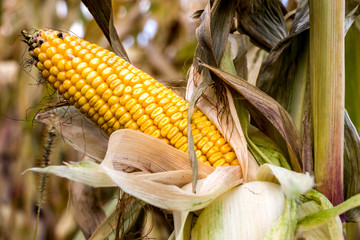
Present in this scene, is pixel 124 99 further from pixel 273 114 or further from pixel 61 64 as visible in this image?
pixel 273 114

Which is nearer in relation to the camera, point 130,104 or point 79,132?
point 130,104

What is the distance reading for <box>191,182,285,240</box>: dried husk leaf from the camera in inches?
27.3

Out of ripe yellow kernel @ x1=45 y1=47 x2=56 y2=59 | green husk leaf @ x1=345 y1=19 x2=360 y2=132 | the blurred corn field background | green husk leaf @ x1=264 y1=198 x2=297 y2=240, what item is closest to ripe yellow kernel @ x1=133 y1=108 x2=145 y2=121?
ripe yellow kernel @ x1=45 y1=47 x2=56 y2=59

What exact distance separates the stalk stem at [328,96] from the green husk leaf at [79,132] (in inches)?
19.2

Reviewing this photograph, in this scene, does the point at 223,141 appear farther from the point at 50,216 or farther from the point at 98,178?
the point at 50,216

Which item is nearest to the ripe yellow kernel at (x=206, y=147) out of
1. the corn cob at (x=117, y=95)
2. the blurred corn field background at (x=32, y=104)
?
the corn cob at (x=117, y=95)

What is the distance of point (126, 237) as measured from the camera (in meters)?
0.98

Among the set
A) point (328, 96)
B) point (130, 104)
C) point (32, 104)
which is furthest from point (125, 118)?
point (32, 104)

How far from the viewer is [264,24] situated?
1076mm

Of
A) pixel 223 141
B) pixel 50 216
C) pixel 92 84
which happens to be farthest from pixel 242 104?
pixel 50 216

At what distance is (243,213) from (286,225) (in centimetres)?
8

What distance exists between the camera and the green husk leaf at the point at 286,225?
0.66 meters

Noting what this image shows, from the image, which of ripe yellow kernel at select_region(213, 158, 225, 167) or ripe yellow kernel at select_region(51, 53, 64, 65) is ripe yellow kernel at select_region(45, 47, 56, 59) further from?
ripe yellow kernel at select_region(213, 158, 225, 167)

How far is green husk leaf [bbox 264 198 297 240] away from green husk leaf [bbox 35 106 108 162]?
46cm
